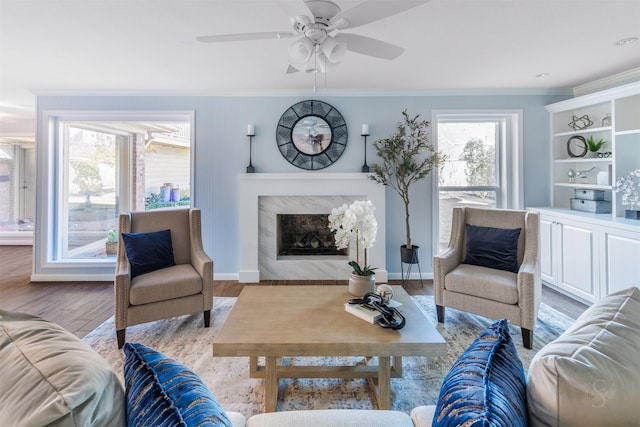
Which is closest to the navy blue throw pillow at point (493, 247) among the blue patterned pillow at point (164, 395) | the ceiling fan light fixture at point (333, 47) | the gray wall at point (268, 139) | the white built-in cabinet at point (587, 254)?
the white built-in cabinet at point (587, 254)

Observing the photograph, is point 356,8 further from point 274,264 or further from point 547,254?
point 547,254

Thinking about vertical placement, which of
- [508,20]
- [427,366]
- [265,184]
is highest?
[508,20]

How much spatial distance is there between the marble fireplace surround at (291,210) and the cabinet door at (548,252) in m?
1.88

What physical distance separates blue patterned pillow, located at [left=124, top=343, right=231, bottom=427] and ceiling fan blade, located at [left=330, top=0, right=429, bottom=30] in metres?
1.68

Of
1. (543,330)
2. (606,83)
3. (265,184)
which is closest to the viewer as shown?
(543,330)

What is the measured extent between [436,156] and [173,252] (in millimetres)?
3130

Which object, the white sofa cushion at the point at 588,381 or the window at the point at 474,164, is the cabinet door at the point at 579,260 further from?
the white sofa cushion at the point at 588,381

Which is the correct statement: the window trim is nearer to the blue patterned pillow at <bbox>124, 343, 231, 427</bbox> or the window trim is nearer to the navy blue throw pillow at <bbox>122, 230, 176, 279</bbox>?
the navy blue throw pillow at <bbox>122, 230, 176, 279</bbox>

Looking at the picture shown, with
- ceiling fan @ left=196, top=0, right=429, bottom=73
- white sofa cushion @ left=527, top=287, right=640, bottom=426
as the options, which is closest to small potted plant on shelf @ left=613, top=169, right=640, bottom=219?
ceiling fan @ left=196, top=0, right=429, bottom=73

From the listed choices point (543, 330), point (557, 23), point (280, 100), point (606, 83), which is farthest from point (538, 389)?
point (606, 83)

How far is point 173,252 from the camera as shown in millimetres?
3057

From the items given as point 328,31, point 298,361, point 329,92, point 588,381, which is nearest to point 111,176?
point 329,92

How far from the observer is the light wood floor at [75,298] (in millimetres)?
3016

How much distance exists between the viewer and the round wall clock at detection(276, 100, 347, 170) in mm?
4168
